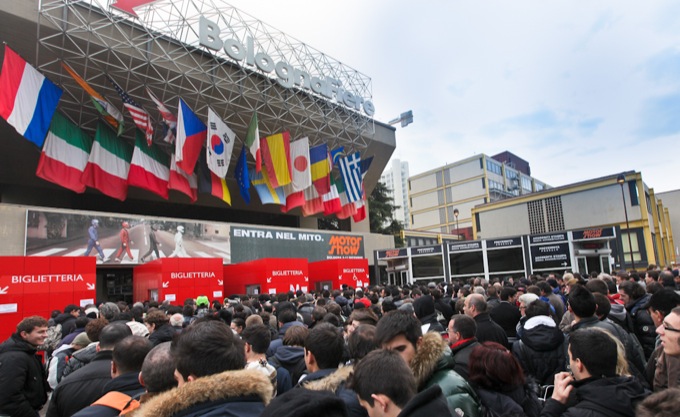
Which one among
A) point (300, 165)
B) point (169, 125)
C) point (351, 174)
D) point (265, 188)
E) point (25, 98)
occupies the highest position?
point (169, 125)

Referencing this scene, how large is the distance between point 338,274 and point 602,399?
19.4m

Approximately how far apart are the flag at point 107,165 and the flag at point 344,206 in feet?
47.6

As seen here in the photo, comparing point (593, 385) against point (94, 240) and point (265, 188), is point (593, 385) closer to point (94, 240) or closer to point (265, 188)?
point (94, 240)

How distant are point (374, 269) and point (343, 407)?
34316 millimetres

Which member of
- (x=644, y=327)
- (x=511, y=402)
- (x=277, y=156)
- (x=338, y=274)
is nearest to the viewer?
(x=511, y=402)

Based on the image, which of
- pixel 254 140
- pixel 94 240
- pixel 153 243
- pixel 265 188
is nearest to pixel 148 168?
pixel 153 243

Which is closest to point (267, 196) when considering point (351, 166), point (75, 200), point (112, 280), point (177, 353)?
point (351, 166)

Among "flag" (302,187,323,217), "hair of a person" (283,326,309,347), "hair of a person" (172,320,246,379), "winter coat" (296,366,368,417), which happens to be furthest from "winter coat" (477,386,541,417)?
"flag" (302,187,323,217)

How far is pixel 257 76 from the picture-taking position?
2633 centimetres

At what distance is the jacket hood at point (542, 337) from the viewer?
12.8 ft

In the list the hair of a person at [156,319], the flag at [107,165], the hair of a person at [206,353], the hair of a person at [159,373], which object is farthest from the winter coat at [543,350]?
the flag at [107,165]

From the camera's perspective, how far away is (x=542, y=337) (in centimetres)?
394

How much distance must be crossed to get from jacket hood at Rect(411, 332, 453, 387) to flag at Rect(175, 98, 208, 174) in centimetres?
2203

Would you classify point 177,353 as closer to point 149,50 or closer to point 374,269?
point 149,50
